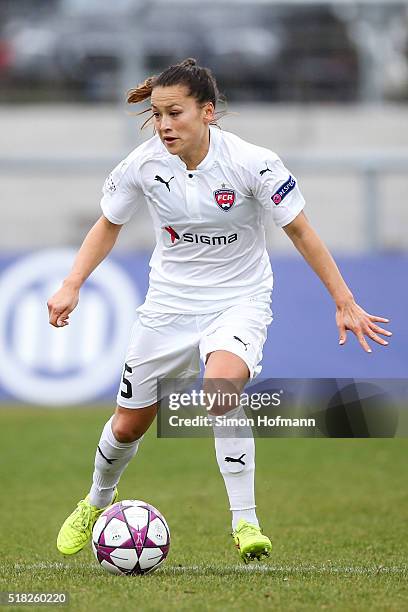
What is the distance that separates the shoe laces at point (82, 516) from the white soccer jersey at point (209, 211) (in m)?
1.13

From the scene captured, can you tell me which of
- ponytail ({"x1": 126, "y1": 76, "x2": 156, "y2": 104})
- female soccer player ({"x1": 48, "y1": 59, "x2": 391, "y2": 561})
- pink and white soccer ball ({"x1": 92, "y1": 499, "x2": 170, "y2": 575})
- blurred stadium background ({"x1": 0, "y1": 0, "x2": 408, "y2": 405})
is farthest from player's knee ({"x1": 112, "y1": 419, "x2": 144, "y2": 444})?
blurred stadium background ({"x1": 0, "y1": 0, "x2": 408, "y2": 405})

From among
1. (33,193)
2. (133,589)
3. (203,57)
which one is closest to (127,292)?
(33,193)

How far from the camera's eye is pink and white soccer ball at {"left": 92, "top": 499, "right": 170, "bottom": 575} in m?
5.55

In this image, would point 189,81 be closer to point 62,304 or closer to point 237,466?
point 62,304

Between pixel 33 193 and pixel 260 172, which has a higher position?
pixel 33 193

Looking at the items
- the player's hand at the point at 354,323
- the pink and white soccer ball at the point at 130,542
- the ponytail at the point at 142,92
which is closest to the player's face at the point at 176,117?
the ponytail at the point at 142,92

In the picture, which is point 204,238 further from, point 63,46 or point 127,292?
point 63,46

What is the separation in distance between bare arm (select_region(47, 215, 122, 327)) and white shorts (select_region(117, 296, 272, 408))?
386mm

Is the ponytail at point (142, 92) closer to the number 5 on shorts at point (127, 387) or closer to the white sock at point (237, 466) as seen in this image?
the number 5 on shorts at point (127, 387)

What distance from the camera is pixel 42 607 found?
184 inches

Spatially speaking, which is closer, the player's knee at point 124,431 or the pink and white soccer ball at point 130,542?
the pink and white soccer ball at point 130,542

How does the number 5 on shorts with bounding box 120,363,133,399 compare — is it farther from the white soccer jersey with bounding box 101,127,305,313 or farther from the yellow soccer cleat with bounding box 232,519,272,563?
the yellow soccer cleat with bounding box 232,519,272,563

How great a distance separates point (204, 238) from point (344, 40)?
16347 mm

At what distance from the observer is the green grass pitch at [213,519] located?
505 centimetres
